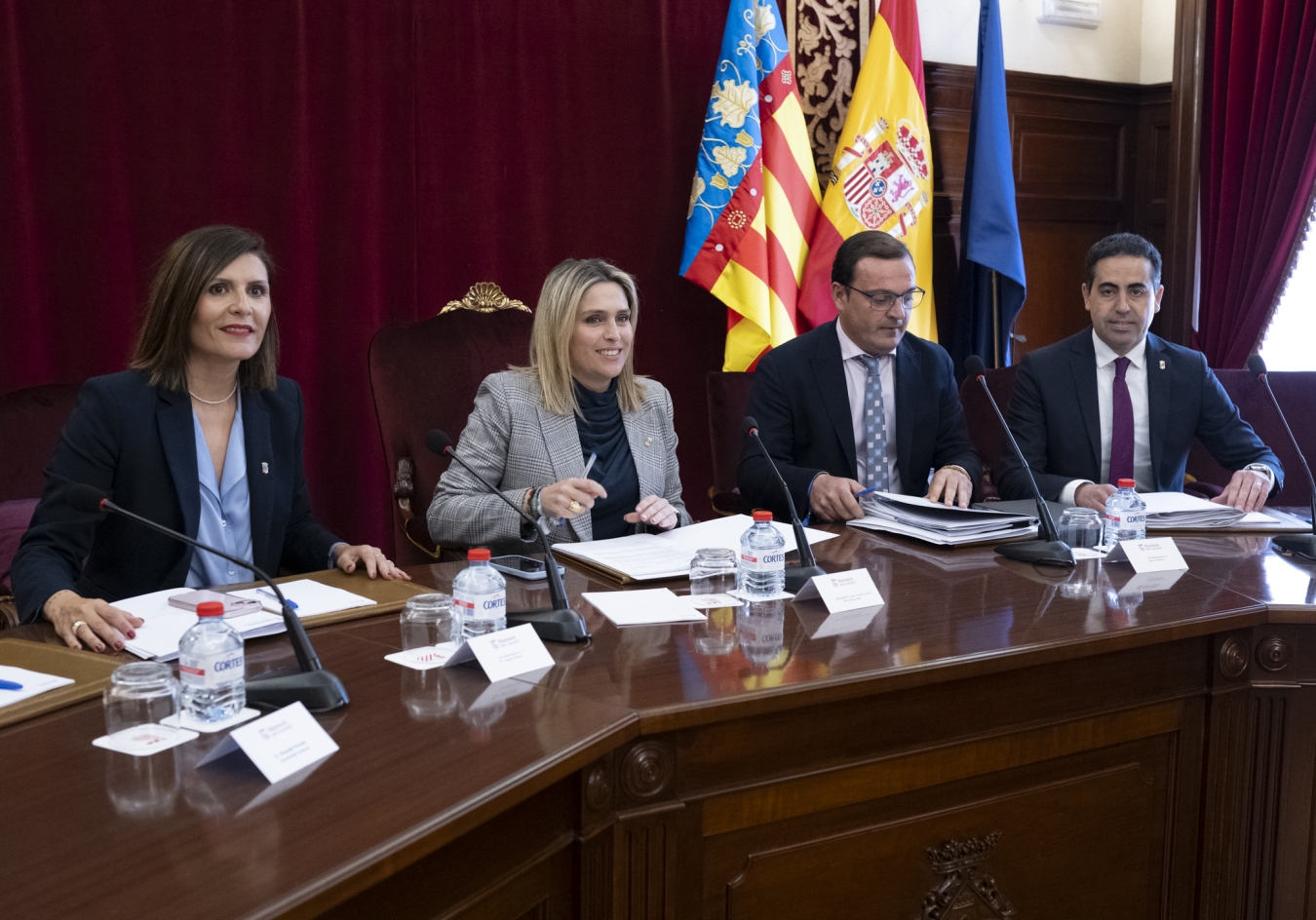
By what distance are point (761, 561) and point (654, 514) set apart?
0.40 m

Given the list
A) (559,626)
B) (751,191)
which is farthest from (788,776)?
(751,191)

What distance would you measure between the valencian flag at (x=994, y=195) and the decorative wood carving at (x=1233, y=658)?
2.44m

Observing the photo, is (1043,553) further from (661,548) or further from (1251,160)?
(1251,160)

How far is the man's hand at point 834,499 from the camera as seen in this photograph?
2.56 meters

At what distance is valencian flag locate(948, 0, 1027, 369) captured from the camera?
4.19 metres

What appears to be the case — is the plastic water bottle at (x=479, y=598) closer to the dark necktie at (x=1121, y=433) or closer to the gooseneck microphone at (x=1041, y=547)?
the gooseneck microphone at (x=1041, y=547)

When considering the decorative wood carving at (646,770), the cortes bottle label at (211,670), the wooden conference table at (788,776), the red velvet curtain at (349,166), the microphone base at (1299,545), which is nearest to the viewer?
the wooden conference table at (788,776)

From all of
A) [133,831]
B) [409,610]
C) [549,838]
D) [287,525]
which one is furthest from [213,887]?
[287,525]

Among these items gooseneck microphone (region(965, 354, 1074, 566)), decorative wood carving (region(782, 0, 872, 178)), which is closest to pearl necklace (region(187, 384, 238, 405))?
gooseneck microphone (region(965, 354, 1074, 566))

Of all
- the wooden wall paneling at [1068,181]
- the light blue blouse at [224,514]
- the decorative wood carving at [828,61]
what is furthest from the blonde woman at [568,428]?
the wooden wall paneling at [1068,181]

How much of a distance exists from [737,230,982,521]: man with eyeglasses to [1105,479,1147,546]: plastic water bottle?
2.01 ft

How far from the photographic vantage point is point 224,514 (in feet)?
7.11

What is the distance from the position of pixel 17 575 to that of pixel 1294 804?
206 centimetres

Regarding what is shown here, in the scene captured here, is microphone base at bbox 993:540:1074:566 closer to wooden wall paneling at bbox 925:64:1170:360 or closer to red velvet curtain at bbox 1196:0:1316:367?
wooden wall paneling at bbox 925:64:1170:360
